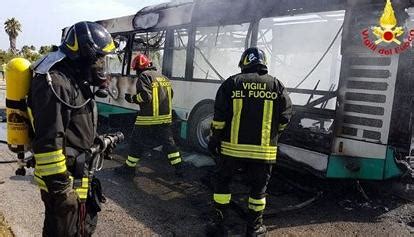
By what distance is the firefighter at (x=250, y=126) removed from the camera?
3559 mm

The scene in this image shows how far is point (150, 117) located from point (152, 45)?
10.4 ft

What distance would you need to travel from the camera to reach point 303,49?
5.53m

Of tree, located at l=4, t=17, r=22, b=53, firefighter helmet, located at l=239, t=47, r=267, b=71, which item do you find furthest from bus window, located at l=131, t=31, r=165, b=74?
tree, located at l=4, t=17, r=22, b=53

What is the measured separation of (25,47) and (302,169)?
185 ft

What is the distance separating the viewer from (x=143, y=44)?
867 centimetres

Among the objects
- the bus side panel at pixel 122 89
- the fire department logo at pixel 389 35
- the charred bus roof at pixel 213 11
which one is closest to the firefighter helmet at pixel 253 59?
the fire department logo at pixel 389 35

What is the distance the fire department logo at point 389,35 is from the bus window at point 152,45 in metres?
4.63

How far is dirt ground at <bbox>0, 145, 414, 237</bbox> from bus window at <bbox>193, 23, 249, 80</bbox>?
188 centimetres

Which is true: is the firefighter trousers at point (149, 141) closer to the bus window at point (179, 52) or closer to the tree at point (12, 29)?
the bus window at point (179, 52)

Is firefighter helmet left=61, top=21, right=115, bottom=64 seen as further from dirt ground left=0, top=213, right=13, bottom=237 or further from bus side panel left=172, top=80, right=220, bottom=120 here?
bus side panel left=172, top=80, right=220, bottom=120

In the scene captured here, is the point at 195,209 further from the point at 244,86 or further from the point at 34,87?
the point at 34,87

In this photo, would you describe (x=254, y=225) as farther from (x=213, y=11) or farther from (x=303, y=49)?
(x=213, y=11)

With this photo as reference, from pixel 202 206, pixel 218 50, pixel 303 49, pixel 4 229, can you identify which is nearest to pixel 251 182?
pixel 202 206

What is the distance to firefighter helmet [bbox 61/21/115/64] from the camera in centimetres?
239
